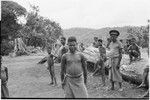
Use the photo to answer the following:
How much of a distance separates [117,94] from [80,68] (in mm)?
2481

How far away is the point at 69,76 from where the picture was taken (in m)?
5.91

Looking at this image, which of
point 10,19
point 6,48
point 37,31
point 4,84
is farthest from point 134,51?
point 37,31

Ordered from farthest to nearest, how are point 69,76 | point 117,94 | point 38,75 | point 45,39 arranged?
1. point 45,39
2. point 38,75
3. point 117,94
4. point 69,76

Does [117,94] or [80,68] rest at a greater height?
[80,68]

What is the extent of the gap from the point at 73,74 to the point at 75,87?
9.9 inches

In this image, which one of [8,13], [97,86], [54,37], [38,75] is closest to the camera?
[97,86]

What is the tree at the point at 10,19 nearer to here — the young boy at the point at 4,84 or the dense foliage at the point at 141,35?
the dense foliage at the point at 141,35

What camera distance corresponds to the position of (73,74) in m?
5.90

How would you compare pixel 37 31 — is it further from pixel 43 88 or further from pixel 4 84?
pixel 4 84

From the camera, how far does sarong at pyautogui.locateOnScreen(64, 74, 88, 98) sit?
19.1 ft

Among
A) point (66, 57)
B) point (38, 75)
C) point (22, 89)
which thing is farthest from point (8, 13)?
point (66, 57)

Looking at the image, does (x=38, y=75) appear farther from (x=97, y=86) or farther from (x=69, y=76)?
(x=69, y=76)

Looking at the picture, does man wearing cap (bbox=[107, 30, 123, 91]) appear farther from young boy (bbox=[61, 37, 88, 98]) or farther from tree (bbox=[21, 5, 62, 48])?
tree (bbox=[21, 5, 62, 48])

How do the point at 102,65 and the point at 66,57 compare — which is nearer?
the point at 66,57
